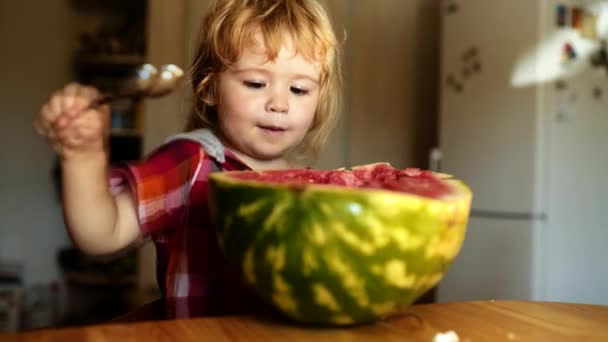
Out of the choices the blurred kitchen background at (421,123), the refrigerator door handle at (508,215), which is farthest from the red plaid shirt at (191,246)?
the refrigerator door handle at (508,215)

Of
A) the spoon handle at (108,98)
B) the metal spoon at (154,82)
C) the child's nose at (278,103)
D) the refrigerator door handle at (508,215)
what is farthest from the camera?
the refrigerator door handle at (508,215)

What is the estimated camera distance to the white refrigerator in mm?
2854

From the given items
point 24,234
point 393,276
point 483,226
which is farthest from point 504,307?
point 24,234

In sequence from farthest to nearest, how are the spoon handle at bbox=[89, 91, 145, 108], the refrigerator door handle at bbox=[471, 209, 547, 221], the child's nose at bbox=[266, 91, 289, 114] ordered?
1. the refrigerator door handle at bbox=[471, 209, 547, 221]
2. the child's nose at bbox=[266, 91, 289, 114]
3. the spoon handle at bbox=[89, 91, 145, 108]

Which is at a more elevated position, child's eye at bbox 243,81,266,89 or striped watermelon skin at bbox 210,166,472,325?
child's eye at bbox 243,81,266,89

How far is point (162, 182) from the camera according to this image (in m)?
0.79

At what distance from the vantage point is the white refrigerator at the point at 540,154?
2.85 metres

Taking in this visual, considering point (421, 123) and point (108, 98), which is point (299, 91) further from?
point (421, 123)

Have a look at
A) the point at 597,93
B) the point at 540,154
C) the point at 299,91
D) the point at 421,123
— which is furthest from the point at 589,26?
the point at 299,91

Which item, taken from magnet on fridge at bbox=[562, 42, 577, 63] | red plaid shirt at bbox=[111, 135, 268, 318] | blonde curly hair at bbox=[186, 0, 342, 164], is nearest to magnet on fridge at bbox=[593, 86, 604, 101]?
magnet on fridge at bbox=[562, 42, 577, 63]

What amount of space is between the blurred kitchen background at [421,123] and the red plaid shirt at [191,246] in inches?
73.6

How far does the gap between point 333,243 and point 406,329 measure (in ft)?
0.47

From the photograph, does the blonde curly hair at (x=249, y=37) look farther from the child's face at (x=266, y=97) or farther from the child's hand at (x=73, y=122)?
the child's hand at (x=73, y=122)

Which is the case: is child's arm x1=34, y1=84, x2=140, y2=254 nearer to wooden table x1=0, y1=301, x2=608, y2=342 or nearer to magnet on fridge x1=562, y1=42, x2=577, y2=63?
wooden table x1=0, y1=301, x2=608, y2=342
